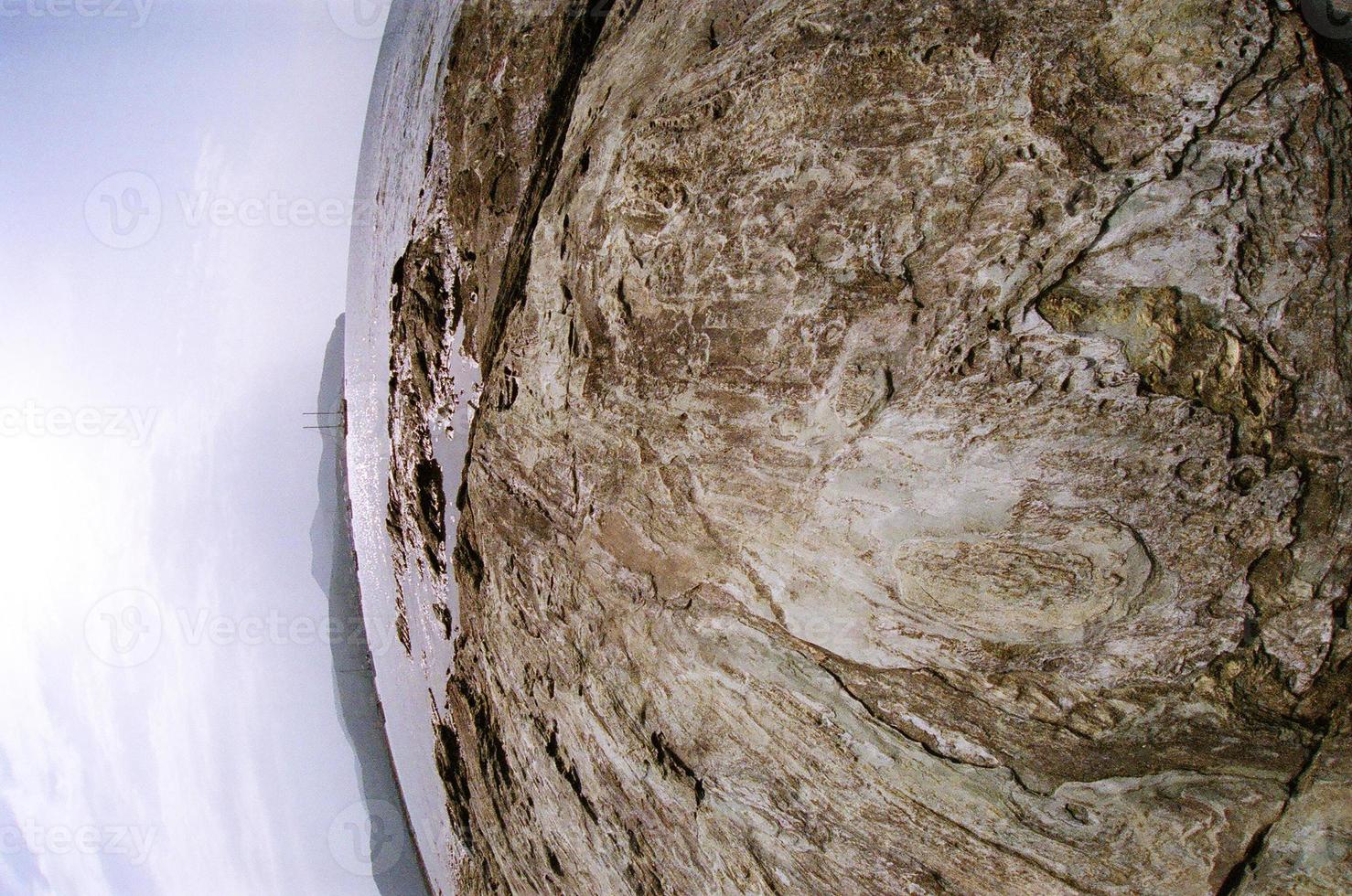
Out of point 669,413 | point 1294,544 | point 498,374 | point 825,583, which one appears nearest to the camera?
point 1294,544

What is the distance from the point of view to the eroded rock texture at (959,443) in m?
1.38

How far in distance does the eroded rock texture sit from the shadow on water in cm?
173

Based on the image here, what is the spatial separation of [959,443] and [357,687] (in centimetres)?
279

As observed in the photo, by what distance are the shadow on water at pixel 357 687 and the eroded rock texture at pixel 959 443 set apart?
5.68ft

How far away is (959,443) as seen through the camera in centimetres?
150

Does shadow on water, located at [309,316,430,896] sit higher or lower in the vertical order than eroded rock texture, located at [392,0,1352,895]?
lower

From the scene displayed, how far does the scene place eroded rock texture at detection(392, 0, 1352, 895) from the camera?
54.3 inches

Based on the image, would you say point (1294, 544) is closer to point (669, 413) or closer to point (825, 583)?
point (825, 583)

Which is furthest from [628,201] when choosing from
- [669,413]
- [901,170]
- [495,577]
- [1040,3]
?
[495,577]

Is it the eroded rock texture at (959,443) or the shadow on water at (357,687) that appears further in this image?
the shadow on water at (357,687)

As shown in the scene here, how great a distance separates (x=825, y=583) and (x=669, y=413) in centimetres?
46

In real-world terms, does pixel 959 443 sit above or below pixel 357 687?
above

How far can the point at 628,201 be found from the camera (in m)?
1.82

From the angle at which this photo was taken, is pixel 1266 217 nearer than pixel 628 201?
Yes
